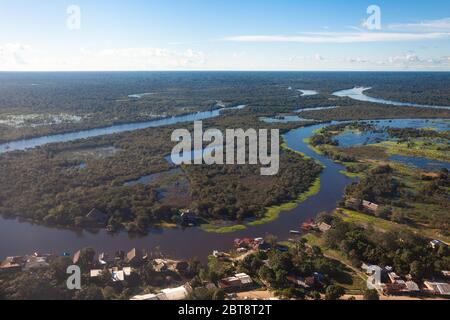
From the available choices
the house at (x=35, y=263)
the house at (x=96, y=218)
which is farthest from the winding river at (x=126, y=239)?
the house at (x=35, y=263)

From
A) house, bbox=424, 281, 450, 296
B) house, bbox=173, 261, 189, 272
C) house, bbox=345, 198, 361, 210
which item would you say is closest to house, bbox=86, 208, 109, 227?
house, bbox=173, 261, 189, 272

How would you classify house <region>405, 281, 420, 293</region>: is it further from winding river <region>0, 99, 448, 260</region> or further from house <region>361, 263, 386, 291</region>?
winding river <region>0, 99, 448, 260</region>

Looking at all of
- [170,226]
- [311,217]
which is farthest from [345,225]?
[170,226]

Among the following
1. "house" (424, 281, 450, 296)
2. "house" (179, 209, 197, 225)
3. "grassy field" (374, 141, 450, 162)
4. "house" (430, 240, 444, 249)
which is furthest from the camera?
"grassy field" (374, 141, 450, 162)

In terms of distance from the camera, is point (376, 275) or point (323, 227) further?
point (323, 227)

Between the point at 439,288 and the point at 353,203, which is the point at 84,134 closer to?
the point at 353,203

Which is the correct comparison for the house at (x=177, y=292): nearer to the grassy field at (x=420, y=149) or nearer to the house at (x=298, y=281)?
the house at (x=298, y=281)

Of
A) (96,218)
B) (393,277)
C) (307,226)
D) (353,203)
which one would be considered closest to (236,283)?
(393,277)
